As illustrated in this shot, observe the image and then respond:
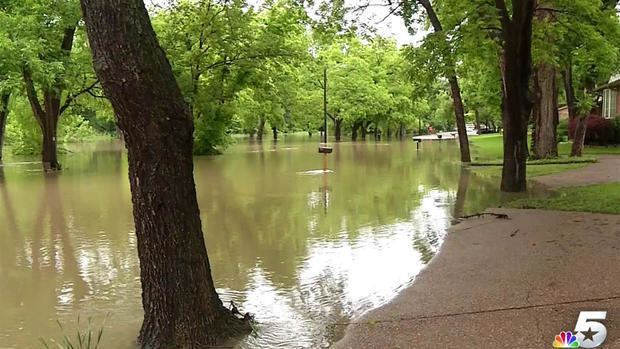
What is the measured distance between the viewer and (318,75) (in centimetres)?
5812

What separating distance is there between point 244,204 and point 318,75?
45.3 metres

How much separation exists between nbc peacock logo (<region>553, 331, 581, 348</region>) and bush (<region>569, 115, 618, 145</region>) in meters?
29.0

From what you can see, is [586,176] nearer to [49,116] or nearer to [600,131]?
[600,131]

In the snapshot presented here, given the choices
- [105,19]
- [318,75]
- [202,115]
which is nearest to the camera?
[105,19]

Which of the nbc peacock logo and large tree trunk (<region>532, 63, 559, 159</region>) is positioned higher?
Result: large tree trunk (<region>532, 63, 559, 159</region>)

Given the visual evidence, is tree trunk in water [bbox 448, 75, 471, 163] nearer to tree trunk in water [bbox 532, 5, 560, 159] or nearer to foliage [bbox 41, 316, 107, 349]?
tree trunk in water [bbox 532, 5, 560, 159]

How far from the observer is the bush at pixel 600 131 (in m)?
31.2

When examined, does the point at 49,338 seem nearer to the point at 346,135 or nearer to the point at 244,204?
the point at 244,204

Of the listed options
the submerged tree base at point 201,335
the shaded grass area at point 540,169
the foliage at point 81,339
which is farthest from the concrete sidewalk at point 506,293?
the shaded grass area at point 540,169

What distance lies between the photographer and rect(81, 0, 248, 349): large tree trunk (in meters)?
4.52

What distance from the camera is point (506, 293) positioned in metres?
5.89

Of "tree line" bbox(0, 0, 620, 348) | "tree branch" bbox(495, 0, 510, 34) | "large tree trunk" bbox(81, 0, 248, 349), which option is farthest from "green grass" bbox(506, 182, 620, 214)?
"large tree trunk" bbox(81, 0, 248, 349)

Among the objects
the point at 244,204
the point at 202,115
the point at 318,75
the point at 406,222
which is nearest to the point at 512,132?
the point at 406,222

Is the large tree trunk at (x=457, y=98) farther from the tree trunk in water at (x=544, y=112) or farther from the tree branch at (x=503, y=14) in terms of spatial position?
the tree branch at (x=503, y=14)
